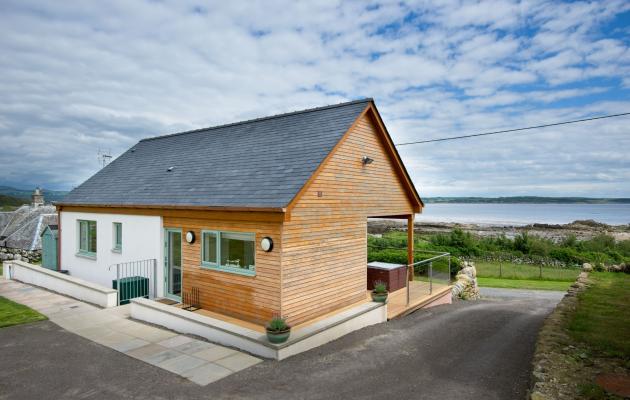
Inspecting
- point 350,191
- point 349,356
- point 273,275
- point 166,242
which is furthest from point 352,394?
point 166,242

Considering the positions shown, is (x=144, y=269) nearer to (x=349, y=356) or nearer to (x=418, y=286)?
(x=349, y=356)

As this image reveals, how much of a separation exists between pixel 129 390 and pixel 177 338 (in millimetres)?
2737

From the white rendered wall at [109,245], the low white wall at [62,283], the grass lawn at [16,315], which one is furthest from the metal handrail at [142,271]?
the grass lawn at [16,315]

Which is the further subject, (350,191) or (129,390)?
(350,191)

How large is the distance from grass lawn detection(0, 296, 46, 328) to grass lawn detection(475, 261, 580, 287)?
99.8 feet

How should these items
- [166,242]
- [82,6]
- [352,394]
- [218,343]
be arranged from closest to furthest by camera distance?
Answer: 1. [352,394]
2. [218,343]
3. [82,6]
4. [166,242]

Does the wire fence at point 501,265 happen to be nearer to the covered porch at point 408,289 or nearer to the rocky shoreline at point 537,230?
the covered porch at point 408,289

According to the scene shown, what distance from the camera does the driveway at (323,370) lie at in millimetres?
6879

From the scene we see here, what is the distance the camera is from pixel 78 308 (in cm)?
1225

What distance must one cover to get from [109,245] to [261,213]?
323 inches

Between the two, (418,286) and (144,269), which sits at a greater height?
(144,269)

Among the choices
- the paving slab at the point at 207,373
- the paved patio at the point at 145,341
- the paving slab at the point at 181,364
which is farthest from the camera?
the paved patio at the point at 145,341

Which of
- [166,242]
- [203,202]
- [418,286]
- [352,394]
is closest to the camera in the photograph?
[352,394]

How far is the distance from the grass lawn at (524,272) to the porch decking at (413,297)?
18.6m
